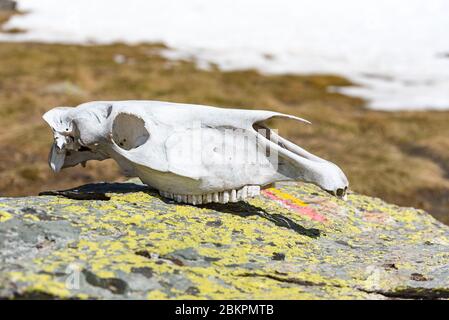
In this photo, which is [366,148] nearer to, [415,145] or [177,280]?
[415,145]

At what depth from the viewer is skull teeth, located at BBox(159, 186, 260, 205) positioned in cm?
803

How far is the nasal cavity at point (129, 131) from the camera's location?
8.37 metres

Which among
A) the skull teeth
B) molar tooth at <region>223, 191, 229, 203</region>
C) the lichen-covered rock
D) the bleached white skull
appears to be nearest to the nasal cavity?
the bleached white skull

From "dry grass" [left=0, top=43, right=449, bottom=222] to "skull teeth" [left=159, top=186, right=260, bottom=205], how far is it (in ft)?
33.0

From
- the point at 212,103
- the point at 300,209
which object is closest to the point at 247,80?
the point at 212,103

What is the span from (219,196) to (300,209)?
1.78 metres

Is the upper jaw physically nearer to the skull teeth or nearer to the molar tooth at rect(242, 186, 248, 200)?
the skull teeth

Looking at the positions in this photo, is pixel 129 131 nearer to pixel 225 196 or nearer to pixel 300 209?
pixel 225 196

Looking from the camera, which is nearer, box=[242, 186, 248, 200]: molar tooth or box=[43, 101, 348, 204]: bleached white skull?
box=[43, 101, 348, 204]: bleached white skull

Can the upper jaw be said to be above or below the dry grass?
above

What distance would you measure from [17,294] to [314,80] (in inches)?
1855

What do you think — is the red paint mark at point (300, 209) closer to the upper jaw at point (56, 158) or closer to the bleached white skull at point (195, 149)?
the bleached white skull at point (195, 149)
